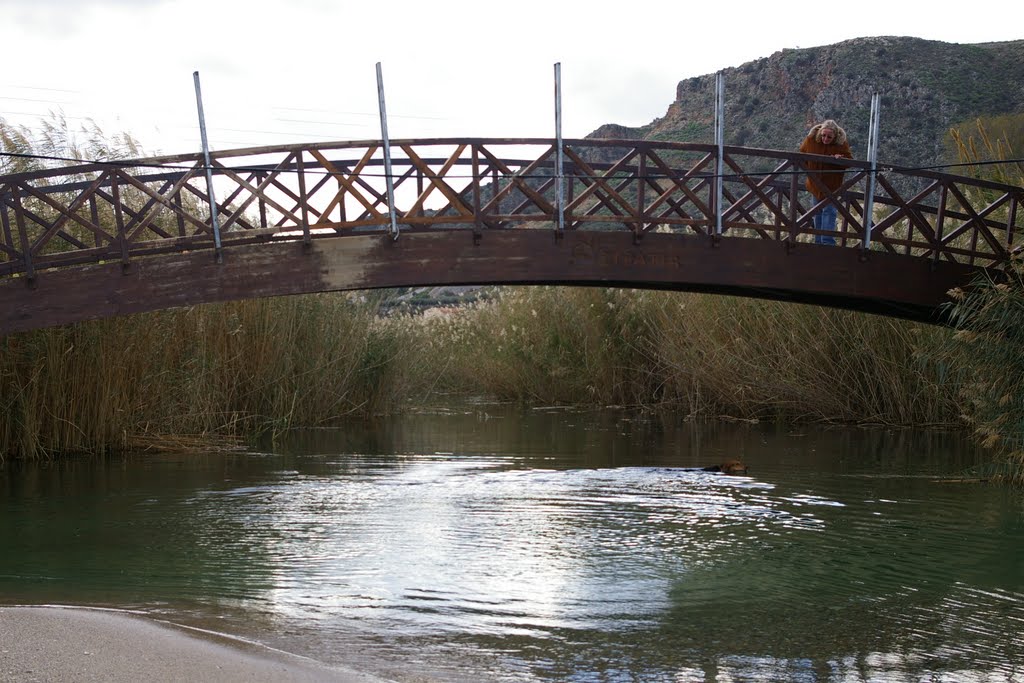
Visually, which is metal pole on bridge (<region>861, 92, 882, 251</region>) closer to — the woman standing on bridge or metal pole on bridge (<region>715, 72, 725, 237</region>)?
the woman standing on bridge

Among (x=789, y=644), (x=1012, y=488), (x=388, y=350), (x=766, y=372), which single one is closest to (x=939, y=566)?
(x=789, y=644)

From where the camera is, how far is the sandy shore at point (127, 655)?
6043mm

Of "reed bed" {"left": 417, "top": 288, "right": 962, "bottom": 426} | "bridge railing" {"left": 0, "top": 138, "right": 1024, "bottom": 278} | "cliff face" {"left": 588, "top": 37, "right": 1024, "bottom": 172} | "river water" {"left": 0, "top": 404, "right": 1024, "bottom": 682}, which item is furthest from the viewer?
"cliff face" {"left": 588, "top": 37, "right": 1024, "bottom": 172}

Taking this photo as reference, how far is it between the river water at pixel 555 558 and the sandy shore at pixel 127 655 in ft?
1.21

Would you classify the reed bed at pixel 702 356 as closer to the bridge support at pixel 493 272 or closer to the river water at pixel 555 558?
the bridge support at pixel 493 272

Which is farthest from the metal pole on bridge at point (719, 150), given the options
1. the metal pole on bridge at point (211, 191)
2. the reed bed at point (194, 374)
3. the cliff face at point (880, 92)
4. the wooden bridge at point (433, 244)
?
the cliff face at point (880, 92)

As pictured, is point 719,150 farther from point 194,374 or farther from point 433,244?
point 194,374

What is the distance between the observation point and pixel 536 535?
1066cm

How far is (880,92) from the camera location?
179ft

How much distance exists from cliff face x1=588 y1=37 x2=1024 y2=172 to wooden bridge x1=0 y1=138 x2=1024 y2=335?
36717mm

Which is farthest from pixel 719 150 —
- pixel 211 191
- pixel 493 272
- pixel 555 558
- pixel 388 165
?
pixel 555 558

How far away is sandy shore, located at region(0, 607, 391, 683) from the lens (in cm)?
604

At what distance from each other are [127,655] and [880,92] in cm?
5270

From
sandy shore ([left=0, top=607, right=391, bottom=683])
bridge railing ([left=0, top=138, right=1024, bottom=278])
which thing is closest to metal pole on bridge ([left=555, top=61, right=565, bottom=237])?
bridge railing ([left=0, top=138, right=1024, bottom=278])
